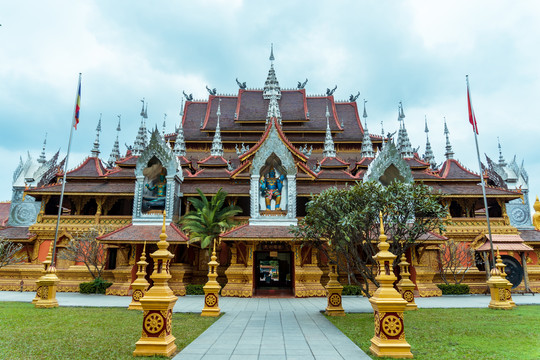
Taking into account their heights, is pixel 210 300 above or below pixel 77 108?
below

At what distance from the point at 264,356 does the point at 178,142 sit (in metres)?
22.1

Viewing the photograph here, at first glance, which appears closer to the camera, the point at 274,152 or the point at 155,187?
the point at 274,152

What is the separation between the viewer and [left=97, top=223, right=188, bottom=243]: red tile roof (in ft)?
52.9

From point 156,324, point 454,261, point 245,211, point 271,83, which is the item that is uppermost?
point 271,83

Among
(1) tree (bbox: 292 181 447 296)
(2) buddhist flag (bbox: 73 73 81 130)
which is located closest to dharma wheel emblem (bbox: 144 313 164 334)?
(1) tree (bbox: 292 181 447 296)

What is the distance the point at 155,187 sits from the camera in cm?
1878

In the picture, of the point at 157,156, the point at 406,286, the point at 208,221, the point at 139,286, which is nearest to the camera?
the point at 139,286

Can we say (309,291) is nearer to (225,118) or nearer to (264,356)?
(264,356)

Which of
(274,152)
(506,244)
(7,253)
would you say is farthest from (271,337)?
(7,253)

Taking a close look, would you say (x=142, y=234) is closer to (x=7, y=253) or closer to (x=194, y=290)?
(x=194, y=290)

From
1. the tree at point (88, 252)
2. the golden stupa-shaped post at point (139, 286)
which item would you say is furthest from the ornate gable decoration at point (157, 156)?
the golden stupa-shaped post at point (139, 286)

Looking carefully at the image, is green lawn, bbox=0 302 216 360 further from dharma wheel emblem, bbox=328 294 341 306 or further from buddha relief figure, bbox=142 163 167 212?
buddha relief figure, bbox=142 163 167 212

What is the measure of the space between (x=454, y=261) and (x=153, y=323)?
664 inches

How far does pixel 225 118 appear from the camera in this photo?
30391 mm
